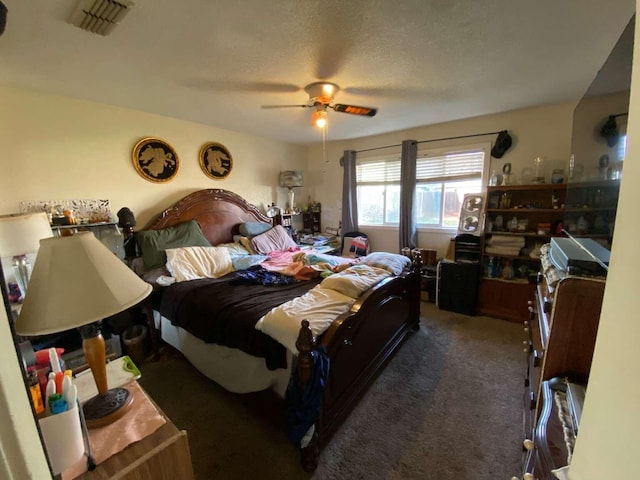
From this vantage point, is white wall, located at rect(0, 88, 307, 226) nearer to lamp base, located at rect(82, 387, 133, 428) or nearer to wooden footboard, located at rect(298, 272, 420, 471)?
lamp base, located at rect(82, 387, 133, 428)

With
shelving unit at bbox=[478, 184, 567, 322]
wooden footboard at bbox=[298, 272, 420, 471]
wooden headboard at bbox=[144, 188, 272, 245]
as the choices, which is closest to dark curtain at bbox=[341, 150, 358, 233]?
wooden headboard at bbox=[144, 188, 272, 245]

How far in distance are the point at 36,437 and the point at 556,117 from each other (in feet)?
14.0

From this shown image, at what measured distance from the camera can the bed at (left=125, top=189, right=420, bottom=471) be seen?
1.45 metres

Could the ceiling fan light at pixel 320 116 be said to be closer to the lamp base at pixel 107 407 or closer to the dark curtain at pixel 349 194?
the dark curtain at pixel 349 194

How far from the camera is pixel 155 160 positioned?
9.73 feet

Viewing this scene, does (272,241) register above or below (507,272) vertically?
above

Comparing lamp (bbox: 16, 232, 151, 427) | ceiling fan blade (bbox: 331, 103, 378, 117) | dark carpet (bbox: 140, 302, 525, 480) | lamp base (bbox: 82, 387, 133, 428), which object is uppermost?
ceiling fan blade (bbox: 331, 103, 378, 117)

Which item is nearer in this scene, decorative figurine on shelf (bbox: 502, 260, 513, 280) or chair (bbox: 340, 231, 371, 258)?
decorative figurine on shelf (bbox: 502, 260, 513, 280)

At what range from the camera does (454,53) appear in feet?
5.90

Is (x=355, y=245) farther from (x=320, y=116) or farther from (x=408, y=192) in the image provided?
(x=320, y=116)

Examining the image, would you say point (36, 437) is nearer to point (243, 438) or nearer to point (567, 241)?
point (243, 438)

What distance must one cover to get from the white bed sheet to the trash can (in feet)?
0.71

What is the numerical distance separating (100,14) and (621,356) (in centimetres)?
221

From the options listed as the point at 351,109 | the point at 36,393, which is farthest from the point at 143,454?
the point at 351,109
